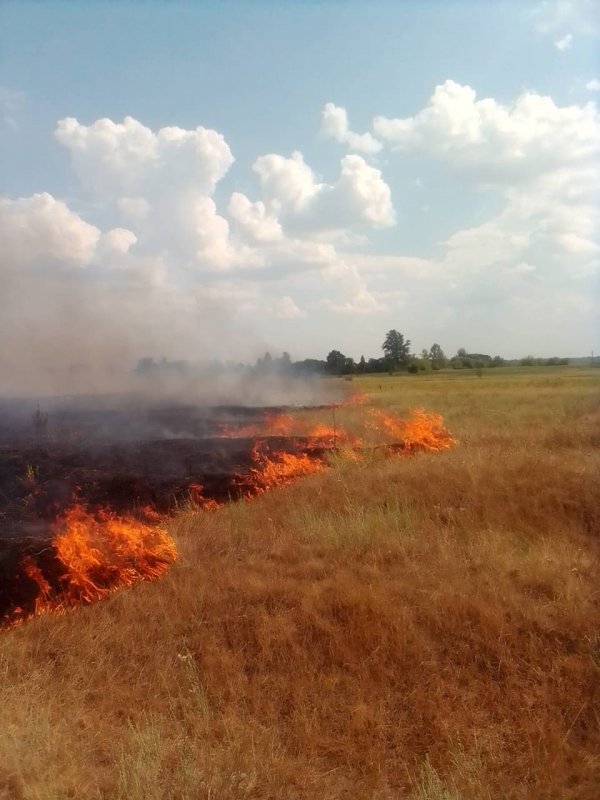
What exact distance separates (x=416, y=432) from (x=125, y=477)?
802cm

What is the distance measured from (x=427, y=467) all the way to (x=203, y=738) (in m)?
7.22

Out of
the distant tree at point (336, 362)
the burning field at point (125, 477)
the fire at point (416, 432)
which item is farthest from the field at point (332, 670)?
the distant tree at point (336, 362)

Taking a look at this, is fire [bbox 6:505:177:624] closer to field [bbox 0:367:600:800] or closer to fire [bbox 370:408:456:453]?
field [bbox 0:367:600:800]

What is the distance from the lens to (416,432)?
52.5 feet

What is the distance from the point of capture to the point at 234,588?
267 inches

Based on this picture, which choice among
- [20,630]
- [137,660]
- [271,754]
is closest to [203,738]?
[271,754]

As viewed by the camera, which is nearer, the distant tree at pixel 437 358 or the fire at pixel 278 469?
the fire at pixel 278 469

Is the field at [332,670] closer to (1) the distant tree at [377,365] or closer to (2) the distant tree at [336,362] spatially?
(2) the distant tree at [336,362]

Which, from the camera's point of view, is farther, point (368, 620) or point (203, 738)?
point (368, 620)

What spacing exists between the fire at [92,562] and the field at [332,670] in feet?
0.89

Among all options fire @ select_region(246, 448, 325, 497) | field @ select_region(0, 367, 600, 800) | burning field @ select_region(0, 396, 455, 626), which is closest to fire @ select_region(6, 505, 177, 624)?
burning field @ select_region(0, 396, 455, 626)

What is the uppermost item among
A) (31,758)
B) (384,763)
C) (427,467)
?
(427,467)

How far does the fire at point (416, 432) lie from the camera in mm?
14695

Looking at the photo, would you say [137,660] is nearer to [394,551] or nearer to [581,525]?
[394,551]
